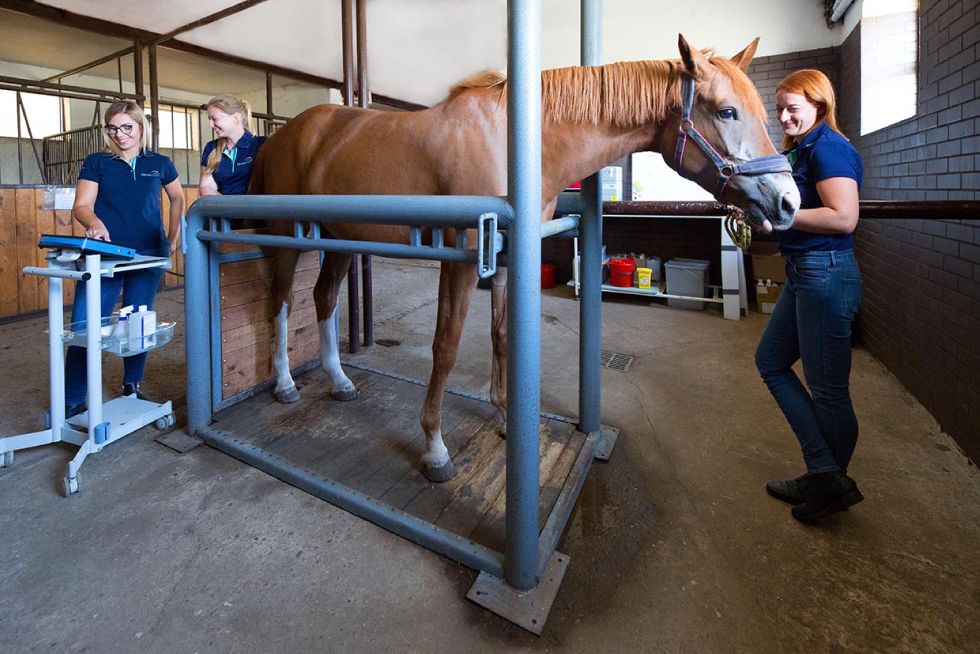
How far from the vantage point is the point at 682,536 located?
5.20 ft

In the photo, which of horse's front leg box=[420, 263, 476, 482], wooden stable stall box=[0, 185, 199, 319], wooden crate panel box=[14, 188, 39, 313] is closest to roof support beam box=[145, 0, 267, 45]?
wooden stable stall box=[0, 185, 199, 319]

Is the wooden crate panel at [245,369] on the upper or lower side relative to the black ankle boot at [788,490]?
upper

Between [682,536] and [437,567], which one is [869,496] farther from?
[437,567]

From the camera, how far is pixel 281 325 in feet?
8.11

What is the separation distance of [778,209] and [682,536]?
1026 millimetres

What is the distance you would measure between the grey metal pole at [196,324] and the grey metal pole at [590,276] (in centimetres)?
155

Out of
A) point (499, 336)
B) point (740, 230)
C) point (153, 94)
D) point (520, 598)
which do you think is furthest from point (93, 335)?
point (153, 94)

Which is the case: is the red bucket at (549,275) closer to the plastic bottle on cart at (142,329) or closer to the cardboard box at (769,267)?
the cardboard box at (769,267)

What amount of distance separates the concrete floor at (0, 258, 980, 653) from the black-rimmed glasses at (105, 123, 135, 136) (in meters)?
1.30

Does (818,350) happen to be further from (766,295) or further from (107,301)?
(766,295)

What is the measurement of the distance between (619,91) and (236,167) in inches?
73.6

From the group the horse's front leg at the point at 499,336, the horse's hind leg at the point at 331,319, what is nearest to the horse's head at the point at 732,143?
the horse's front leg at the point at 499,336

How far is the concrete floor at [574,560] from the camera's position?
1217 millimetres

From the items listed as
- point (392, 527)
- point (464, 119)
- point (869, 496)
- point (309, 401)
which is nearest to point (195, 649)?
point (392, 527)
